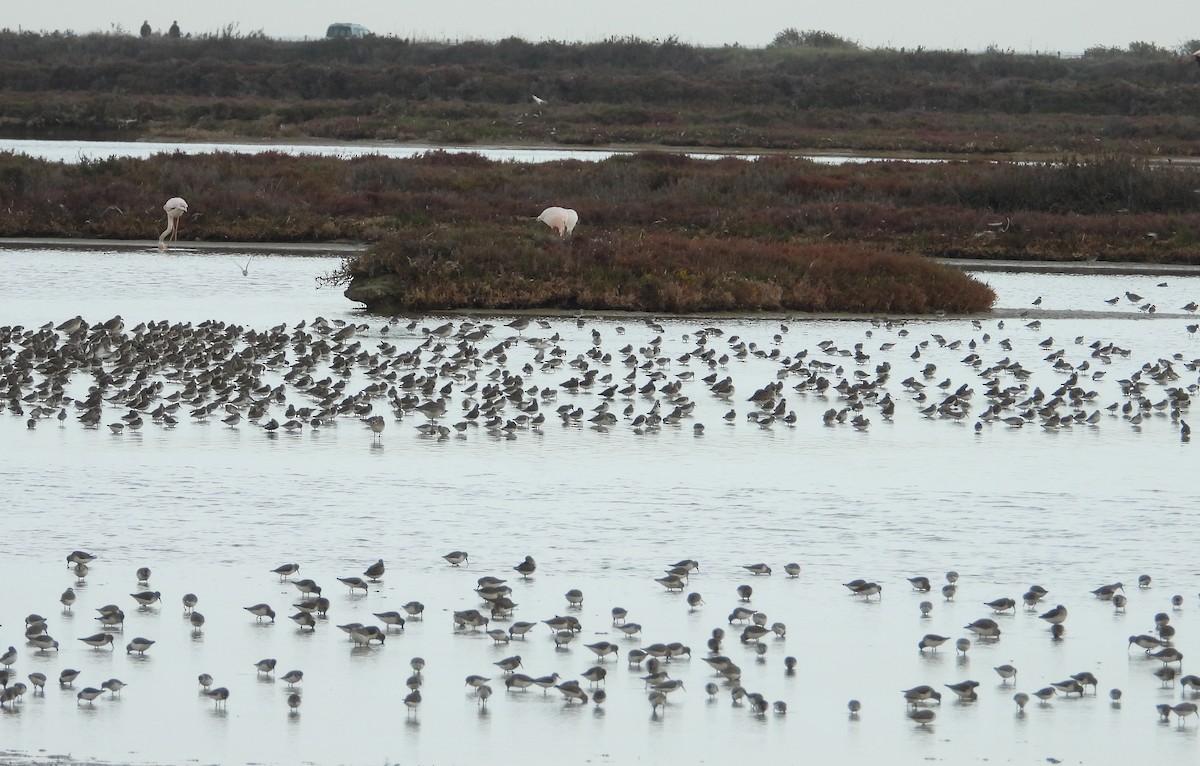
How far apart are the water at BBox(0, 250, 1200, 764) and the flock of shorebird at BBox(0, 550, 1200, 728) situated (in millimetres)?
66

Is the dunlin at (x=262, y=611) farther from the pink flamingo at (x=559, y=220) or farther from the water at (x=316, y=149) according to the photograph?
the water at (x=316, y=149)

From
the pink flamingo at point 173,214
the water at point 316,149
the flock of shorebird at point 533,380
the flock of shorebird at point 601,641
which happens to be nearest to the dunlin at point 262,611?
the flock of shorebird at point 601,641

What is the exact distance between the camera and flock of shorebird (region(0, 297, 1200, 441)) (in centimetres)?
1716

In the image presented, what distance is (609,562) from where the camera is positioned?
11484 millimetres

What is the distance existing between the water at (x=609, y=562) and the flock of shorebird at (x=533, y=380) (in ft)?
0.51

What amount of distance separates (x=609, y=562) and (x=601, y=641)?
2.02 metres

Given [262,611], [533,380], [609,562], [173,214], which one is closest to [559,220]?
[173,214]

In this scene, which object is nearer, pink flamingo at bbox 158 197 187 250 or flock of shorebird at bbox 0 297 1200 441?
flock of shorebird at bbox 0 297 1200 441

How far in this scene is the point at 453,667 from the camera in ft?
29.9

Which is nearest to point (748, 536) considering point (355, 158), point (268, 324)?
point (268, 324)

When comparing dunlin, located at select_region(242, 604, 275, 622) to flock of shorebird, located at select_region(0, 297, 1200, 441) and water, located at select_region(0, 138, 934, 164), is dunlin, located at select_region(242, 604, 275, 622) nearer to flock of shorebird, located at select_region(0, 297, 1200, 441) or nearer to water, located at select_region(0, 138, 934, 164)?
flock of shorebird, located at select_region(0, 297, 1200, 441)

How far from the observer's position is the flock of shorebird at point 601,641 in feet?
27.9

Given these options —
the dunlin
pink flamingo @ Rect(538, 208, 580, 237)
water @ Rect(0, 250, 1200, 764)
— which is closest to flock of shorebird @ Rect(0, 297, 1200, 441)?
water @ Rect(0, 250, 1200, 764)

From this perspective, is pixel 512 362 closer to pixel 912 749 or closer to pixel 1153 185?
pixel 912 749
